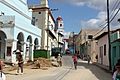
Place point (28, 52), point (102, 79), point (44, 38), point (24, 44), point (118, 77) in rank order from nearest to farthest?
point (118, 77) < point (102, 79) < point (24, 44) < point (28, 52) < point (44, 38)

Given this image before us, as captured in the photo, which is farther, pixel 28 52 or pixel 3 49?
pixel 28 52

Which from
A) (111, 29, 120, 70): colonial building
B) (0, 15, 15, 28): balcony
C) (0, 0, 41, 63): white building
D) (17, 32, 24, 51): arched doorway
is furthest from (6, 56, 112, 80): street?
(17, 32, 24, 51): arched doorway

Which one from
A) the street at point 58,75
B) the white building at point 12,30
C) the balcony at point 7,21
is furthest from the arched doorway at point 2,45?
the street at point 58,75

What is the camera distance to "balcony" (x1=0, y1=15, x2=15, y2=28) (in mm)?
33250

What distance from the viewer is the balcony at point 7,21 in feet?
109

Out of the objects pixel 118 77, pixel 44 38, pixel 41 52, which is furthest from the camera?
pixel 44 38

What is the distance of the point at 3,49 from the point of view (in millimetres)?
35125

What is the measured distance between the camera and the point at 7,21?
33281mm

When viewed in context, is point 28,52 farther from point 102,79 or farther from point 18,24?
point 102,79

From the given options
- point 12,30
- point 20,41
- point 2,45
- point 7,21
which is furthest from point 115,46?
point 2,45

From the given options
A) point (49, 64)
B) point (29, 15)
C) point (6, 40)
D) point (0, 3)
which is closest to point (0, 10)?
point (0, 3)

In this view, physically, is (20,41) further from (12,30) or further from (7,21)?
(7,21)

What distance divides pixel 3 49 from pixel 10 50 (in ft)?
6.27

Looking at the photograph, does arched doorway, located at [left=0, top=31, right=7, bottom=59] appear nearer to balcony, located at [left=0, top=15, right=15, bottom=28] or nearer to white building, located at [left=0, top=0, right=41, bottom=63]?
white building, located at [left=0, top=0, right=41, bottom=63]
